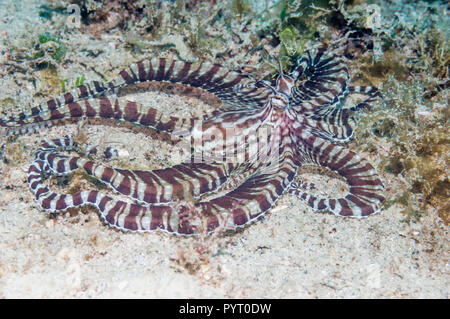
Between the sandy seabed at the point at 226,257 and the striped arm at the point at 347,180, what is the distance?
182mm

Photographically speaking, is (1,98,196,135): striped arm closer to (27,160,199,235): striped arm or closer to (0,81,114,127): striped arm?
(0,81,114,127): striped arm

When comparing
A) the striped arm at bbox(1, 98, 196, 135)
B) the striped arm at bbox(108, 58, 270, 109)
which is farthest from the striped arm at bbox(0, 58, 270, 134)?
the striped arm at bbox(1, 98, 196, 135)

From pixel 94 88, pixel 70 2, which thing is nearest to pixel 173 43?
pixel 94 88

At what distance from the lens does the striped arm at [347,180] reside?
424 cm

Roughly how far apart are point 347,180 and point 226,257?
2034mm

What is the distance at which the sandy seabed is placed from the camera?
10.7 feet

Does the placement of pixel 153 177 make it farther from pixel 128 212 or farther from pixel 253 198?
pixel 253 198

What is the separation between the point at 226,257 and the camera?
366 cm

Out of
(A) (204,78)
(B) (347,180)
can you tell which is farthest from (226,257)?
(A) (204,78)

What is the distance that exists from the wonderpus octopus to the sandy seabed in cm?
25

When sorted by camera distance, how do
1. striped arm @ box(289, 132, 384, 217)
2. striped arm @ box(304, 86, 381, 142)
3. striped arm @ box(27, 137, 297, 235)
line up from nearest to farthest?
striped arm @ box(27, 137, 297, 235)
striped arm @ box(289, 132, 384, 217)
striped arm @ box(304, 86, 381, 142)

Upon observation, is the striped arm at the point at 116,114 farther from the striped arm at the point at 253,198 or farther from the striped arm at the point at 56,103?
the striped arm at the point at 253,198

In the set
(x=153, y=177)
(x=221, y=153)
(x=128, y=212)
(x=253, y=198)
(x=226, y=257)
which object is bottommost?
(x=226, y=257)

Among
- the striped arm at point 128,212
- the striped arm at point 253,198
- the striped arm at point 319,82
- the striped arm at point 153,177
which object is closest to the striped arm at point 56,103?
the striped arm at point 153,177
